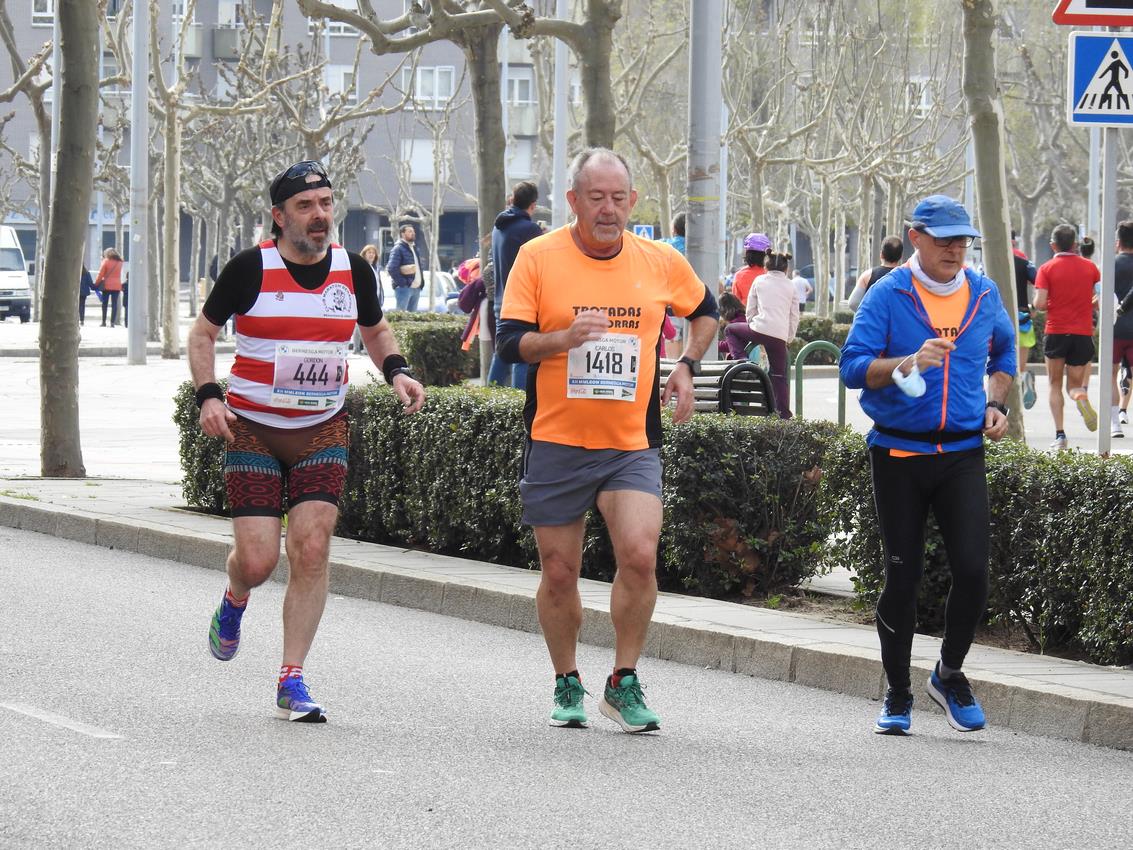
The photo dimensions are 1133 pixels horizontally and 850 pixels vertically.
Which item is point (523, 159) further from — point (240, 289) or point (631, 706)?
point (631, 706)

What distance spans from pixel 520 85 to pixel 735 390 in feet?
240

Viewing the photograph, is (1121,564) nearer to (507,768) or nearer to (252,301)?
(507,768)

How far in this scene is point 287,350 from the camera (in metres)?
7.06

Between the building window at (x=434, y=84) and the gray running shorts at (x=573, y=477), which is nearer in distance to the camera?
the gray running shorts at (x=573, y=477)

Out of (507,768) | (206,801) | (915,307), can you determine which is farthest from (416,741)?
(915,307)

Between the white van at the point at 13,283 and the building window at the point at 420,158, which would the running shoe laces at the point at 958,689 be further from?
the building window at the point at 420,158

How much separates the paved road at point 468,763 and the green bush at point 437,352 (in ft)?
52.9

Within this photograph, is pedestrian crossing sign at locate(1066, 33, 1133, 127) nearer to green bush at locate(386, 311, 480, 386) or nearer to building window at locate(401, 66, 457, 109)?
green bush at locate(386, 311, 480, 386)

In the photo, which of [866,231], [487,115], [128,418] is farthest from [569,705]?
[866,231]

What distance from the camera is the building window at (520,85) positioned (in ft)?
275

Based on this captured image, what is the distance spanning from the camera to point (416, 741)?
665 cm

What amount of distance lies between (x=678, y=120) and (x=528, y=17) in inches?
1919

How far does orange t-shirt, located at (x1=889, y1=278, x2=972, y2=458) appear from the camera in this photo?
22.3ft

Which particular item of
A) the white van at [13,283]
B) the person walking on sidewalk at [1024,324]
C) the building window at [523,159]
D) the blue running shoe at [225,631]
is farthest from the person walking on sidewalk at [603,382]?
the building window at [523,159]
